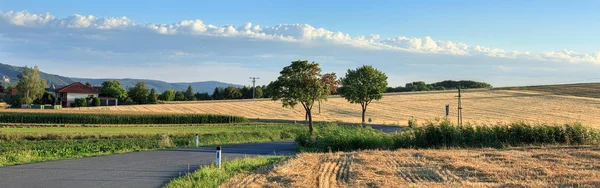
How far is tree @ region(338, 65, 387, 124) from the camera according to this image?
48775 millimetres

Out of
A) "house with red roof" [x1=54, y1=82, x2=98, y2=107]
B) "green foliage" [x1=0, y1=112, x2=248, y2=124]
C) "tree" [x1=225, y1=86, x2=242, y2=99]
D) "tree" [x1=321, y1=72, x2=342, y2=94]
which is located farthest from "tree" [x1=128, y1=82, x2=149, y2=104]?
"tree" [x1=321, y1=72, x2=342, y2=94]

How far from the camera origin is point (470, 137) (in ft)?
61.3

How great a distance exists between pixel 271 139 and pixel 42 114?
28181 mm

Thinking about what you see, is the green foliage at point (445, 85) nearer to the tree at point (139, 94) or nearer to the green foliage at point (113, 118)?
the tree at point (139, 94)

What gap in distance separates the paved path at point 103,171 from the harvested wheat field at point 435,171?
2706 mm

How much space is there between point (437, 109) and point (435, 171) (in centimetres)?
5356

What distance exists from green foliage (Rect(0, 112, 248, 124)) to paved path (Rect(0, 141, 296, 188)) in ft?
106

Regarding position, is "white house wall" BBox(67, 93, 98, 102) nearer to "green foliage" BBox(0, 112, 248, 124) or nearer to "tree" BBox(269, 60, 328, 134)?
"green foliage" BBox(0, 112, 248, 124)

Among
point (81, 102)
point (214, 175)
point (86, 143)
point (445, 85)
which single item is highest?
point (445, 85)

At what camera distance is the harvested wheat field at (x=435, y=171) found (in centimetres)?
952

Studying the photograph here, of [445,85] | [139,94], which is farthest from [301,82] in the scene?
[445,85]

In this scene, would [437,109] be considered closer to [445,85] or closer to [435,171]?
[435,171]

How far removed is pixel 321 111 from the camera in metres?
63.9

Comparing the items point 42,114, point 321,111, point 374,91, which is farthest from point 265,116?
point 42,114
